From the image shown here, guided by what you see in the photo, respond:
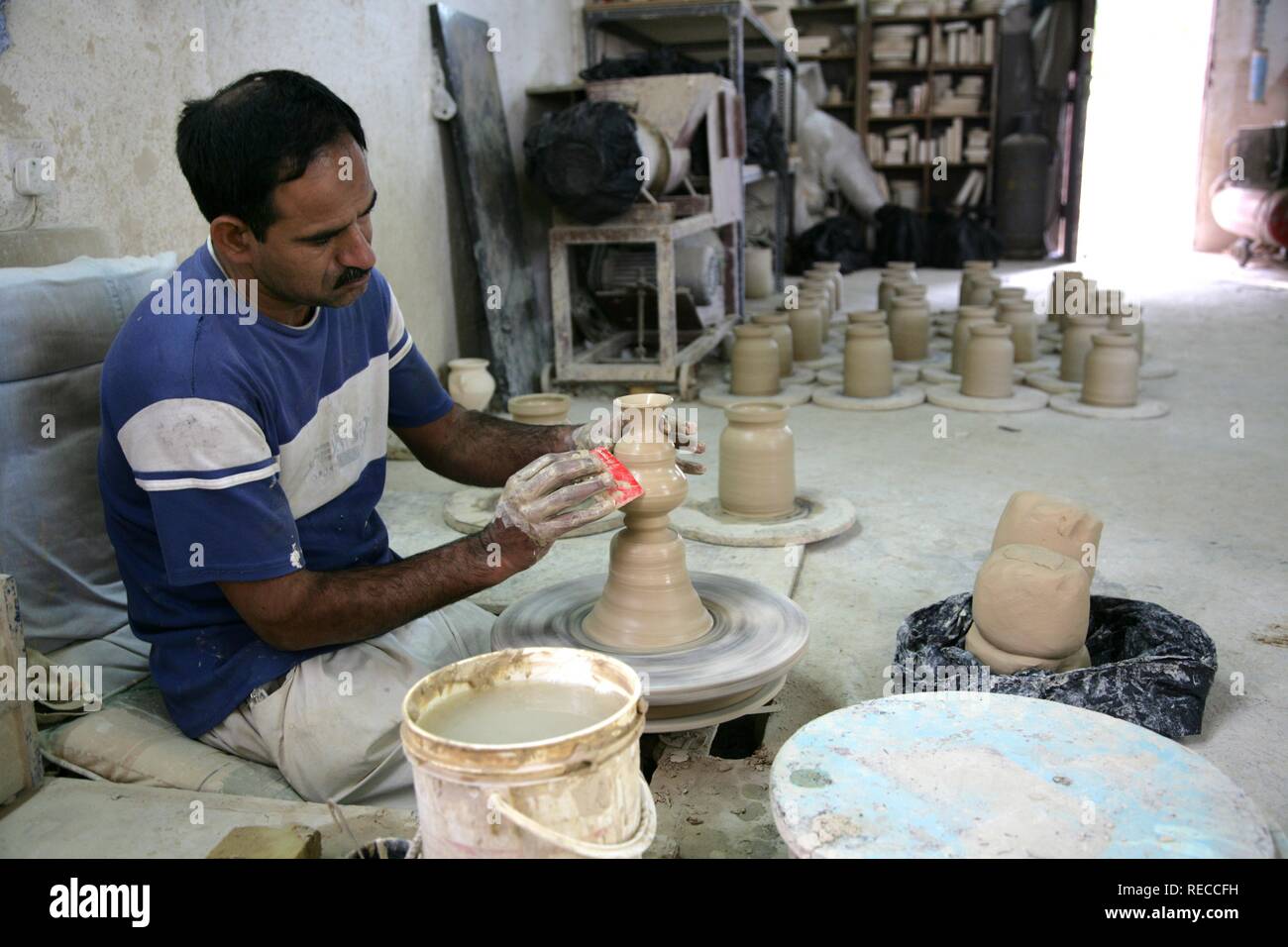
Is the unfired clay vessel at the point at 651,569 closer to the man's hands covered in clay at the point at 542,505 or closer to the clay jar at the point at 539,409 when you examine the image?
the man's hands covered in clay at the point at 542,505

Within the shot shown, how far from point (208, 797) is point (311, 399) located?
70 cm

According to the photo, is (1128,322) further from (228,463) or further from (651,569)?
(228,463)

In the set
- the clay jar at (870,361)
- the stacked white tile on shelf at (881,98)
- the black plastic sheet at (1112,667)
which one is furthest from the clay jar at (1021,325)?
the stacked white tile on shelf at (881,98)

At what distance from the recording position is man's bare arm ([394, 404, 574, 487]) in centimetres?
238

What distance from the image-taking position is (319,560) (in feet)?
6.60

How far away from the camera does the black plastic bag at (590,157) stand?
4.67 meters

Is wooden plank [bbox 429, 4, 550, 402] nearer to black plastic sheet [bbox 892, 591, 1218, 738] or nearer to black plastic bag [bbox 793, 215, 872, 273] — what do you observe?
black plastic sheet [bbox 892, 591, 1218, 738]

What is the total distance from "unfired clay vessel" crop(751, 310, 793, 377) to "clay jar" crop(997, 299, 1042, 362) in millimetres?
1172

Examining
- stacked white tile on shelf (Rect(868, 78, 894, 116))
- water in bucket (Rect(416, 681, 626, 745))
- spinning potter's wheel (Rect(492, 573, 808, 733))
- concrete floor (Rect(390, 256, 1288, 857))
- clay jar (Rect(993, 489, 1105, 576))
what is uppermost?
stacked white tile on shelf (Rect(868, 78, 894, 116))

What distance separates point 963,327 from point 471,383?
8.73 ft

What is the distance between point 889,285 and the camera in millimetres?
7020

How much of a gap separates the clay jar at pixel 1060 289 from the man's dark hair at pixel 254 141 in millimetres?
5193

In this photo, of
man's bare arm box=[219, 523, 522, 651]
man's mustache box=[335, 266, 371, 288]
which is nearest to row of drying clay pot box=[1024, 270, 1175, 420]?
man's bare arm box=[219, 523, 522, 651]
